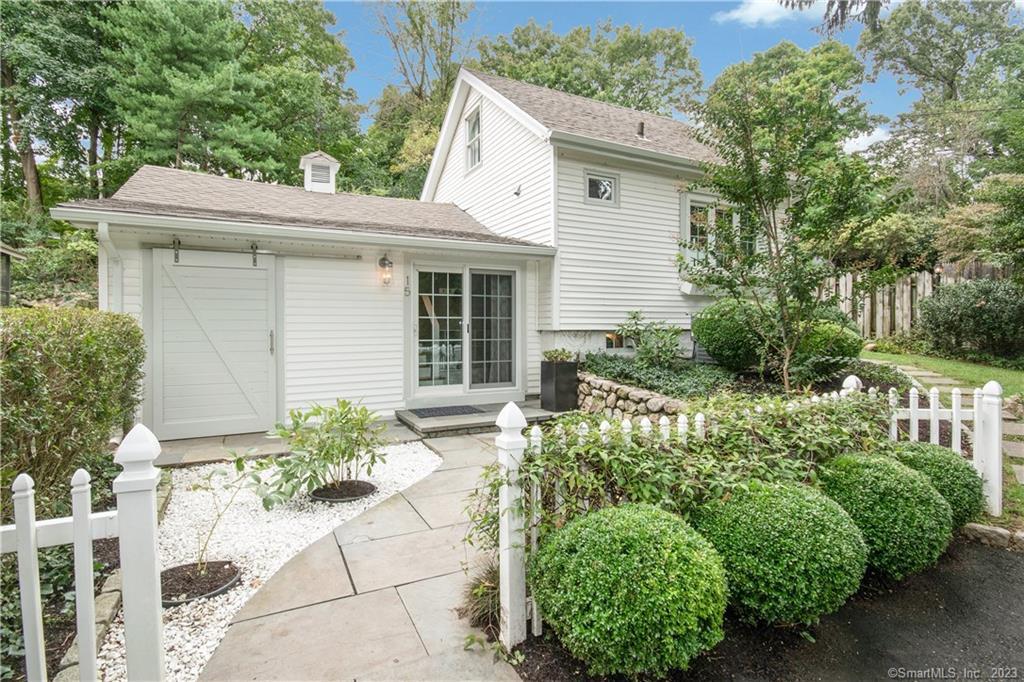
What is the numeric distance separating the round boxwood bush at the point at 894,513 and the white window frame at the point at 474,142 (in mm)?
8784

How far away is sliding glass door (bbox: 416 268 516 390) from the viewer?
7.23 metres

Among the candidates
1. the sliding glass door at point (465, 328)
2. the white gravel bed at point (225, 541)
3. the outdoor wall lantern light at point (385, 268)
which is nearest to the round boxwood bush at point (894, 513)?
the white gravel bed at point (225, 541)

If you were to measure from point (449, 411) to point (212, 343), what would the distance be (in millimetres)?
3090

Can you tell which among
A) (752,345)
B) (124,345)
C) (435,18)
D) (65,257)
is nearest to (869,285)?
(752,345)

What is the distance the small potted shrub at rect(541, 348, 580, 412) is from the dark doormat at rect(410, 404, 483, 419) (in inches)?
43.3

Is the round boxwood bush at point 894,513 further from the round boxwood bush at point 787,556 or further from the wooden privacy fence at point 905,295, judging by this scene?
the wooden privacy fence at point 905,295

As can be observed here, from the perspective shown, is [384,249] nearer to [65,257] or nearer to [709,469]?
[709,469]

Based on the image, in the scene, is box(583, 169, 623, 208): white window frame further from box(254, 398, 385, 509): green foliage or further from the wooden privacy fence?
box(254, 398, 385, 509): green foliage

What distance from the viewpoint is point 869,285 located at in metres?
5.19

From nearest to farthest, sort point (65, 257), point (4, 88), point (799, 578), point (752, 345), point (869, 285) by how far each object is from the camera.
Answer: point (799, 578) → point (869, 285) → point (752, 345) → point (65, 257) → point (4, 88)

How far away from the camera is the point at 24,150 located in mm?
13680

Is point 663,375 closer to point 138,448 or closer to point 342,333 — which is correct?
point 342,333

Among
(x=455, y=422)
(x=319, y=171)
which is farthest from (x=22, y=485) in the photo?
(x=319, y=171)

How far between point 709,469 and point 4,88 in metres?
19.6
